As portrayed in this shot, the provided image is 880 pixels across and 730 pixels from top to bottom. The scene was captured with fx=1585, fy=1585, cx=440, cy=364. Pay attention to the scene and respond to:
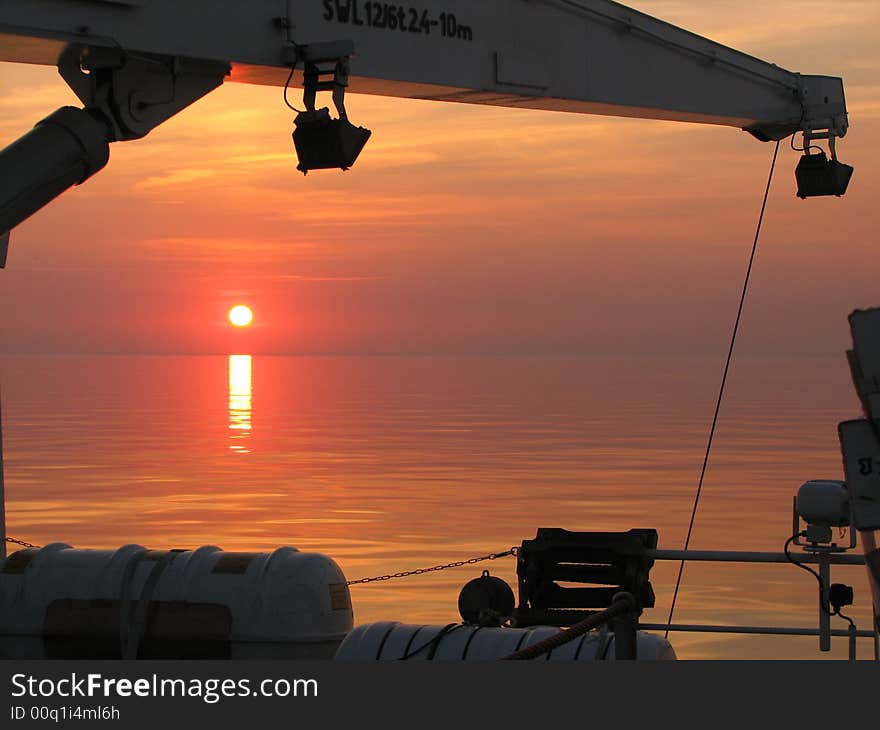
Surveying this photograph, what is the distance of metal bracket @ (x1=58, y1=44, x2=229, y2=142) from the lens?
873 cm

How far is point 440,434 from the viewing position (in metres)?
52.0

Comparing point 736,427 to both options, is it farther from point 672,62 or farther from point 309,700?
point 309,700

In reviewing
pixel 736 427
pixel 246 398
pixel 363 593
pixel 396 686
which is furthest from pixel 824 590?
pixel 246 398

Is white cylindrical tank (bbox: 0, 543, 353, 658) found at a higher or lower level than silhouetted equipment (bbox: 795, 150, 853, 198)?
lower

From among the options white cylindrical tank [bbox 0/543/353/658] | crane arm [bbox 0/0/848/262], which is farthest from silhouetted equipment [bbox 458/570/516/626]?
crane arm [bbox 0/0/848/262]

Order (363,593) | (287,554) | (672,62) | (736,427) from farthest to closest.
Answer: (736,427)
(363,593)
(672,62)
(287,554)

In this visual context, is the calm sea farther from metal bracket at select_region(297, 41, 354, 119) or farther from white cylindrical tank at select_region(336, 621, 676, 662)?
metal bracket at select_region(297, 41, 354, 119)

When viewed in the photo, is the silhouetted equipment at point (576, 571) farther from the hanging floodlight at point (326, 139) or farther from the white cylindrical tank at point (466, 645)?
the hanging floodlight at point (326, 139)

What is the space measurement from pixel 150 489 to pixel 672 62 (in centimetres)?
2380

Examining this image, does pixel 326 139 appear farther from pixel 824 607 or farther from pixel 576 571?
pixel 824 607

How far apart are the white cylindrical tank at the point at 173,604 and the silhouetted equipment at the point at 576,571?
1.43 m

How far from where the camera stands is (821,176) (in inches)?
530

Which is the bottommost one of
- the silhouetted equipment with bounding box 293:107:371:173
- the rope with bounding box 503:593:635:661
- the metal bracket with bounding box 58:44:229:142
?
the rope with bounding box 503:593:635:661

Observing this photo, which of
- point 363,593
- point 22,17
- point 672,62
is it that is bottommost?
point 363,593
